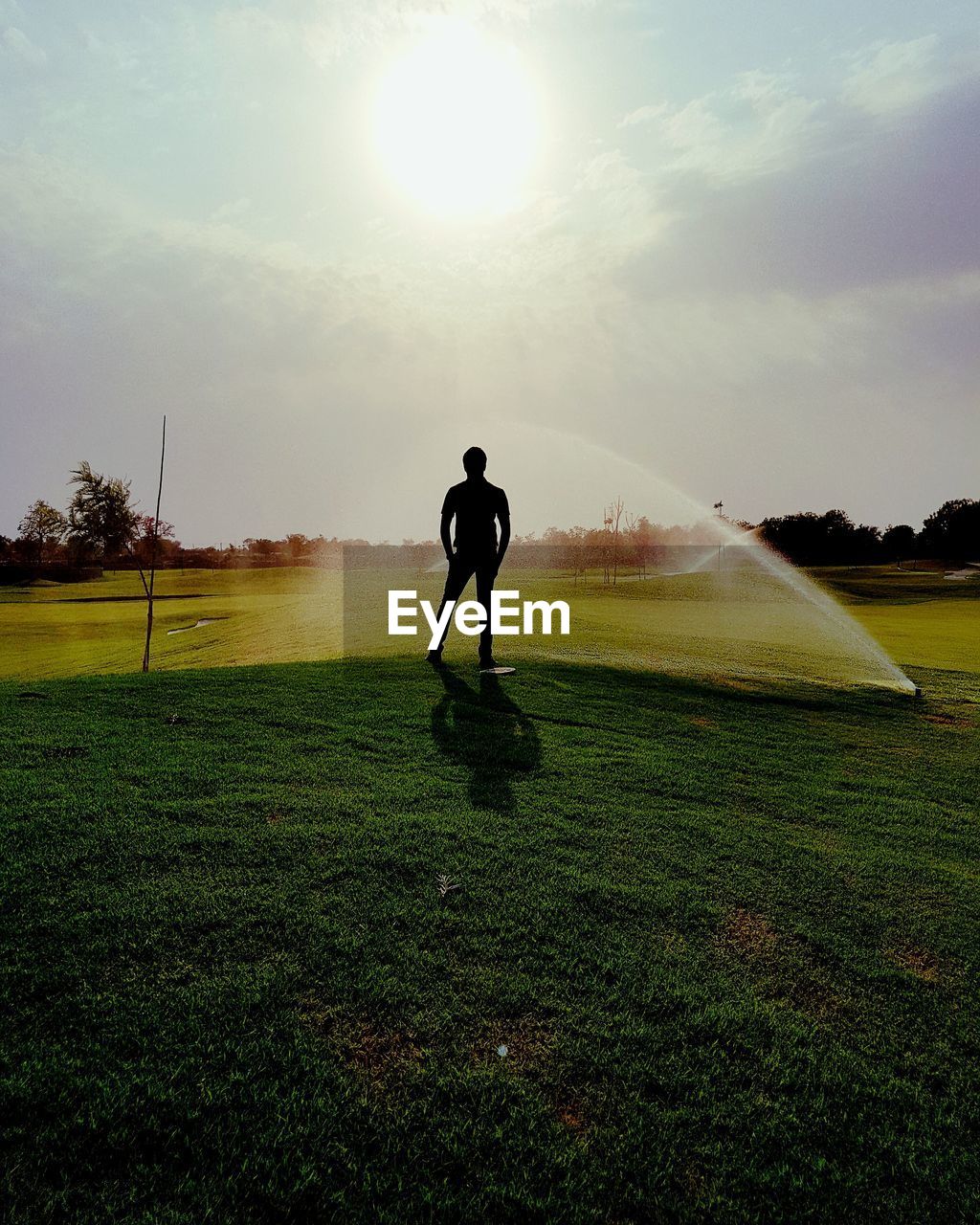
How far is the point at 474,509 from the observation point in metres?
9.70

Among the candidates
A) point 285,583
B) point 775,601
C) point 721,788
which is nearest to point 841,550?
point 775,601

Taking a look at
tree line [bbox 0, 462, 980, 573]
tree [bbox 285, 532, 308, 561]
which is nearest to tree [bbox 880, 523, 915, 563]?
tree line [bbox 0, 462, 980, 573]

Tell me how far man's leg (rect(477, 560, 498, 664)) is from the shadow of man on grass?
0.75 metres

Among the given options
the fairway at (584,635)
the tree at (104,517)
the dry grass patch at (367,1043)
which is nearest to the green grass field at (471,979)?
the dry grass patch at (367,1043)

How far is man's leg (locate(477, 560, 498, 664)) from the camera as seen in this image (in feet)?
32.3

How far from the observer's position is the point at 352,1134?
2.41 m

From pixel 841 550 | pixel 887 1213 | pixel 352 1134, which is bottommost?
pixel 887 1213

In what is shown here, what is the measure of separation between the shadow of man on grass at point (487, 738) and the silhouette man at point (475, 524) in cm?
179

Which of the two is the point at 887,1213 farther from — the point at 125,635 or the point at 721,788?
the point at 125,635

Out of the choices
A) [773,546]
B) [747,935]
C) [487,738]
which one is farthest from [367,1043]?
[773,546]

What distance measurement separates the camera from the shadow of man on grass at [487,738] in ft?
19.1

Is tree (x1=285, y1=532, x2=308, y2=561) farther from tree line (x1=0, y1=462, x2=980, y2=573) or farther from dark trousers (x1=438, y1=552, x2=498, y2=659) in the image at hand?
dark trousers (x1=438, y1=552, x2=498, y2=659)

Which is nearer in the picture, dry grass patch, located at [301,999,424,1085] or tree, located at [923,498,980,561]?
dry grass patch, located at [301,999,424,1085]

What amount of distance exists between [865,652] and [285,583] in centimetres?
6543
